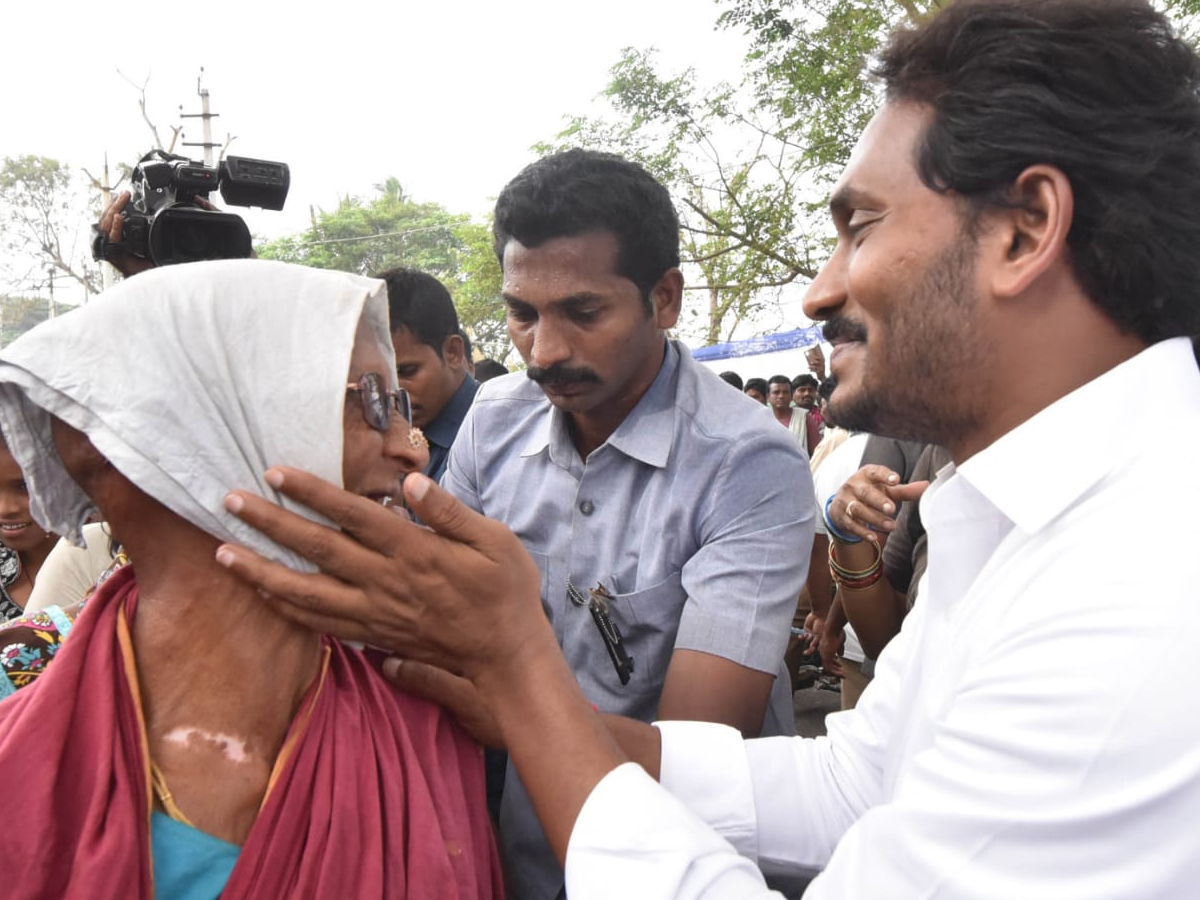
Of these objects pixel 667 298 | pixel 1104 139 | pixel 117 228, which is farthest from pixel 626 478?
pixel 117 228

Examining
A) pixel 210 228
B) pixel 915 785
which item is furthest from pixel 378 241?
pixel 915 785

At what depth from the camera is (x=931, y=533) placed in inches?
59.4

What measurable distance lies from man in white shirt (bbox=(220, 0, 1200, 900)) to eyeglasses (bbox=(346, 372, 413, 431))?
0.21m

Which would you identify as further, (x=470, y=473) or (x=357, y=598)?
(x=470, y=473)

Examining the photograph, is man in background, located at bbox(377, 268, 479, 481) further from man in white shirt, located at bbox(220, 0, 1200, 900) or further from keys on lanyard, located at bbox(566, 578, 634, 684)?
man in white shirt, located at bbox(220, 0, 1200, 900)

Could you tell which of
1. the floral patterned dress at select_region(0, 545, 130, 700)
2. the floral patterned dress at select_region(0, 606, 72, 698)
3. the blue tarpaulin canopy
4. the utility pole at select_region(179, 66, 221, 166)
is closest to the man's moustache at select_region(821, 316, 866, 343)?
the floral patterned dress at select_region(0, 545, 130, 700)

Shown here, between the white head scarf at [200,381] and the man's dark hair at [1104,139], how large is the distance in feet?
3.16

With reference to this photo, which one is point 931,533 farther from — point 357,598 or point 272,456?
point 272,456

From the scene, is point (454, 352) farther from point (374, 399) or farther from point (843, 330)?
point (843, 330)

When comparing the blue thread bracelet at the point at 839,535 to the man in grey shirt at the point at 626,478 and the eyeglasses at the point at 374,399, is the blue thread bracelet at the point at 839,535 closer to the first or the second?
the man in grey shirt at the point at 626,478

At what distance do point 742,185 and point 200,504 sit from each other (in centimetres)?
1156

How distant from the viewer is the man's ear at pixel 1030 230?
1307 millimetres

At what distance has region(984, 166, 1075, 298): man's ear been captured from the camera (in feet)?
4.29

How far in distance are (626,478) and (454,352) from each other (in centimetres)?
197
